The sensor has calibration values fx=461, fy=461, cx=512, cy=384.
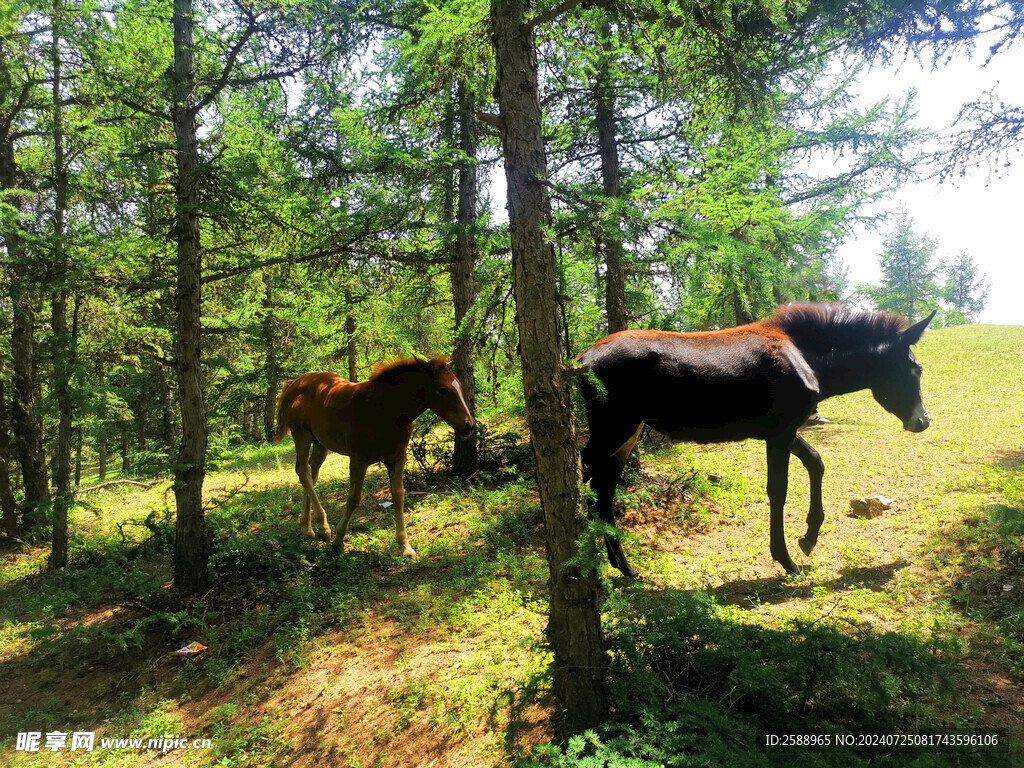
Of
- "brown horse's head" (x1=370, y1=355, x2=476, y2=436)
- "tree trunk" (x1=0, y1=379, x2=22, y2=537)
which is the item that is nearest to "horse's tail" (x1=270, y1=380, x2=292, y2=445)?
"brown horse's head" (x1=370, y1=355, x2=476, y2=436)

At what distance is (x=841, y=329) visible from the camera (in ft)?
18.0

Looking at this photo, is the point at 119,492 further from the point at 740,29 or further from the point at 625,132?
the point at 740,29

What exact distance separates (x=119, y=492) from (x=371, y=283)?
11.1 metres

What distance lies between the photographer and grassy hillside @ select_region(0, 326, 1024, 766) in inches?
110

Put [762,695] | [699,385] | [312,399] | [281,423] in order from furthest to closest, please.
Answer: [281,423] → [312,399] → [699,385] → [762,695]

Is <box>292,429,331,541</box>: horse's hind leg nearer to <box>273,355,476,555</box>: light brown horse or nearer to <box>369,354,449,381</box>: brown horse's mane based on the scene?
<box>273,355,476,555</box>: light brown horse

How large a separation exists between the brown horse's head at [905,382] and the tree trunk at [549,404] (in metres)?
4.85

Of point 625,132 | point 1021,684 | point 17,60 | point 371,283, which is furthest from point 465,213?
point 1021,684

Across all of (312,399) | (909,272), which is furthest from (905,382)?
(909,272)

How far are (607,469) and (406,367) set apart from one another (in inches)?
125

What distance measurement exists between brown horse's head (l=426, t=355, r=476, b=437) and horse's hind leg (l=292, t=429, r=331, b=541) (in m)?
2.70

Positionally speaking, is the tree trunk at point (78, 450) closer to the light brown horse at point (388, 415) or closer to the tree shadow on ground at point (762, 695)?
the light brown horse at point (388, 415)

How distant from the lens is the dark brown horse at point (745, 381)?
5047 millimetres

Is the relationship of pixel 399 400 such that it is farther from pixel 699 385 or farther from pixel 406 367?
pixel 699 385
